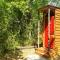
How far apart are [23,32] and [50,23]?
1.78 m

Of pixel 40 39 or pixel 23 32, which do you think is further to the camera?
pixel 40 39

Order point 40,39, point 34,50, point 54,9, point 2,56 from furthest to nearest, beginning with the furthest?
point 40,39 → point 34,50 → point 54,9 → point 2,56

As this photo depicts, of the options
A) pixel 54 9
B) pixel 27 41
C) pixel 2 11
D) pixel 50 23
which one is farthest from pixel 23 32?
pixel 2 11

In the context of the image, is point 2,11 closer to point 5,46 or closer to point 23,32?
point 5,46

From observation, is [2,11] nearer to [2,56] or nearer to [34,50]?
[2,56]

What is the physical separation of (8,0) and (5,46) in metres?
2.18

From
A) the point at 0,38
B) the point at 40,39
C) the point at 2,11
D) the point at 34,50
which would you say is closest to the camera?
the point at 2,11

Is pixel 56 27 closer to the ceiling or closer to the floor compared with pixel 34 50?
closer to the ceiling

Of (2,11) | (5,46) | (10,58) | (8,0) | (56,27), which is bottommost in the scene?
(10,58)

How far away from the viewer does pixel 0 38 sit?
7.32 meters

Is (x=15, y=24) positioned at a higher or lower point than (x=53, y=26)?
higher

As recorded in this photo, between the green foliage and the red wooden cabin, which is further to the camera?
the red wooden cabin

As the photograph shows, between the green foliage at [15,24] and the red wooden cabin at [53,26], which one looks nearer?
the green foliage at [15,24]

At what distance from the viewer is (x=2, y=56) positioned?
7.84m
